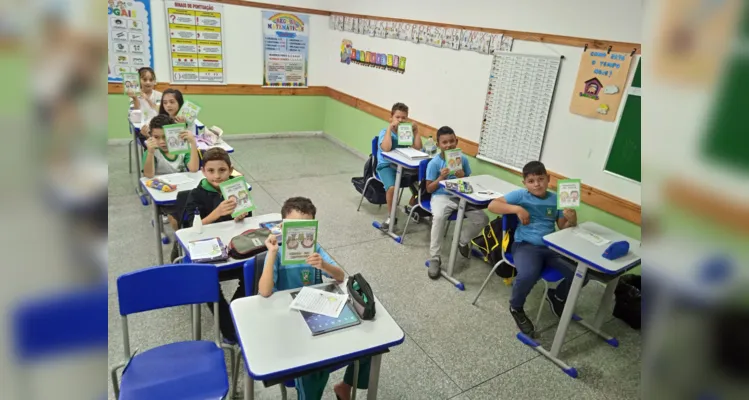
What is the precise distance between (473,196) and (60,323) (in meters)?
3.31

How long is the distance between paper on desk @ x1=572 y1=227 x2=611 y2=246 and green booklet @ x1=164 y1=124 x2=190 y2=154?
9.33ft

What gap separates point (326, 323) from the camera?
1.82m

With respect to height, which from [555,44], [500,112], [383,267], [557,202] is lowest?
[383,267]

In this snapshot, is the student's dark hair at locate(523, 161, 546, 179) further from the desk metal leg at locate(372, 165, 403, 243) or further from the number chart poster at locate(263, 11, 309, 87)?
the number chart poster at locate(263, 11, 309, 87)

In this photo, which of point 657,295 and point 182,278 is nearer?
point 657,295

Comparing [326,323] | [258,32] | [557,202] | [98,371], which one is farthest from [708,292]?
[258,32]

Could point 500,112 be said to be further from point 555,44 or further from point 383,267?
point 383,267

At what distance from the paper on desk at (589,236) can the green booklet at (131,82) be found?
428 centimetres

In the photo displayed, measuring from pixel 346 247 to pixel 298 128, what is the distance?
376 cm

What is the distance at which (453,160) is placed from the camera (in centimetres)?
381

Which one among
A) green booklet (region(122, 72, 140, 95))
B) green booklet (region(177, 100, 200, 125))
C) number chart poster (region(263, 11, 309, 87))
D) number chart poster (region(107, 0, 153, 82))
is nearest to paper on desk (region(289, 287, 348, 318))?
green booklet (region(177, 100, 200, 125))

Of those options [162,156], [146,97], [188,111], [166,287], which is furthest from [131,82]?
[166,287]

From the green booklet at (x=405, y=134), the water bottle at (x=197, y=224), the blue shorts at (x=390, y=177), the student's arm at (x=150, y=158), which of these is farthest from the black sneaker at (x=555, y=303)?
the student's arm at (x=150, y=158)

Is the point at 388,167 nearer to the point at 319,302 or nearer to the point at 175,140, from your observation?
the point at 175,140
